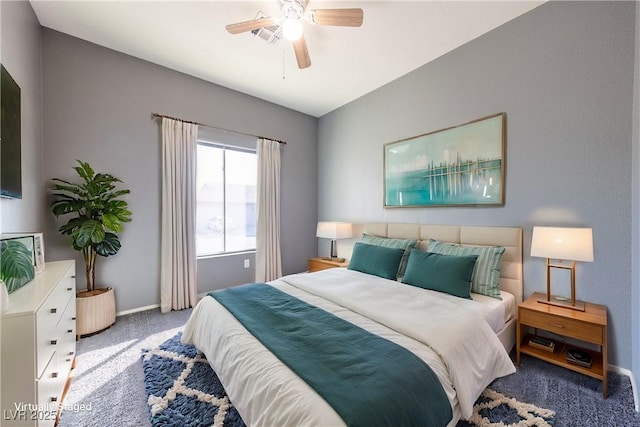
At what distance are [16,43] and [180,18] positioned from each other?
1.21 metres

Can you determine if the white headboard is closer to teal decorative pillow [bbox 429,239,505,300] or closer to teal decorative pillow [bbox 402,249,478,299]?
teal decorative pillow [bbox 429,239,505,300]

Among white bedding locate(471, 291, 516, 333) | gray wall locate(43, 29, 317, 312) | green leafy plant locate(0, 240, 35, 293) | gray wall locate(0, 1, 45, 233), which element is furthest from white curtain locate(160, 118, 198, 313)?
white bedding locate(471, 291, 516, 333)

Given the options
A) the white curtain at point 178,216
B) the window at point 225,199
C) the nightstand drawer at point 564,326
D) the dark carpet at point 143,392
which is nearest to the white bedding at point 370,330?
the dark carpet at point 143,392

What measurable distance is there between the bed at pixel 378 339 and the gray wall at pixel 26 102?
1.52 metres

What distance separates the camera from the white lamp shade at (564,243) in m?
1.80

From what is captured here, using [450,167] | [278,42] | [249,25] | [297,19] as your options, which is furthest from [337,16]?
[450,167]

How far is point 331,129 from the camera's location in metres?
4.44

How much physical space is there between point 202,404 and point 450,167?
3.06 m

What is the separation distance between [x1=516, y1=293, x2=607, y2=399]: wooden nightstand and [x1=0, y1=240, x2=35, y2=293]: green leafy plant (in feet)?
11.0

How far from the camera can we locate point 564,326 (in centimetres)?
180

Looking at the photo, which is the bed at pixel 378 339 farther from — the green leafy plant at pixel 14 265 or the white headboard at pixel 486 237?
the green leafy plant at pixel 14 265

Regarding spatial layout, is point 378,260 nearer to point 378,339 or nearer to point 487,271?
point 487,271

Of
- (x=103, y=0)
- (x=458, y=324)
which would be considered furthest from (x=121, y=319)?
(x=458, y=324)

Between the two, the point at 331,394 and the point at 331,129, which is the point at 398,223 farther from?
the point at 331,394
